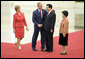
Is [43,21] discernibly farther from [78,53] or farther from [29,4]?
[29,4]

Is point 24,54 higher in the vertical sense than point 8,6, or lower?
lower

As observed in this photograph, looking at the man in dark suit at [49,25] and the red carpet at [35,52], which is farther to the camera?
the man in dark suit at [49,25]

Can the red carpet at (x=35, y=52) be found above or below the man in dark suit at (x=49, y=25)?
below

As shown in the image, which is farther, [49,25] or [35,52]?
[35,52]

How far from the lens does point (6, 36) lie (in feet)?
36.1

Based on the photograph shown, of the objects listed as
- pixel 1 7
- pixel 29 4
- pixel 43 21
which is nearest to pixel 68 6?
pixel 29 4

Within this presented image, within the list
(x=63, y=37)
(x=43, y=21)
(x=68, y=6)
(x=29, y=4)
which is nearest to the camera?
(x=63, y=37)

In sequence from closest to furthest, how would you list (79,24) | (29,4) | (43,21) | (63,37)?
(63,37), (43,21), (29,4), (79,24)

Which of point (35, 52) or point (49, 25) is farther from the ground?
point (49, 25)

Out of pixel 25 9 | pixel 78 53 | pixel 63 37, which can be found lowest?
pixel 78 53

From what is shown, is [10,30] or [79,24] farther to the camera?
[79,24]

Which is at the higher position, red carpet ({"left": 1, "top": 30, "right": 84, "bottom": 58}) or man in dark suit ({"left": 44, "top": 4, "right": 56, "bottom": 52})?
man in dark suit ({"left": 44, "top": 4, "right": 56, "bottom": 52})

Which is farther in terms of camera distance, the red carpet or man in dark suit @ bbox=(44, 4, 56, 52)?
man in dark suit @ bbox=(44, 4, 56, 52)

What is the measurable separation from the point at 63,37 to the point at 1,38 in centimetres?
373
